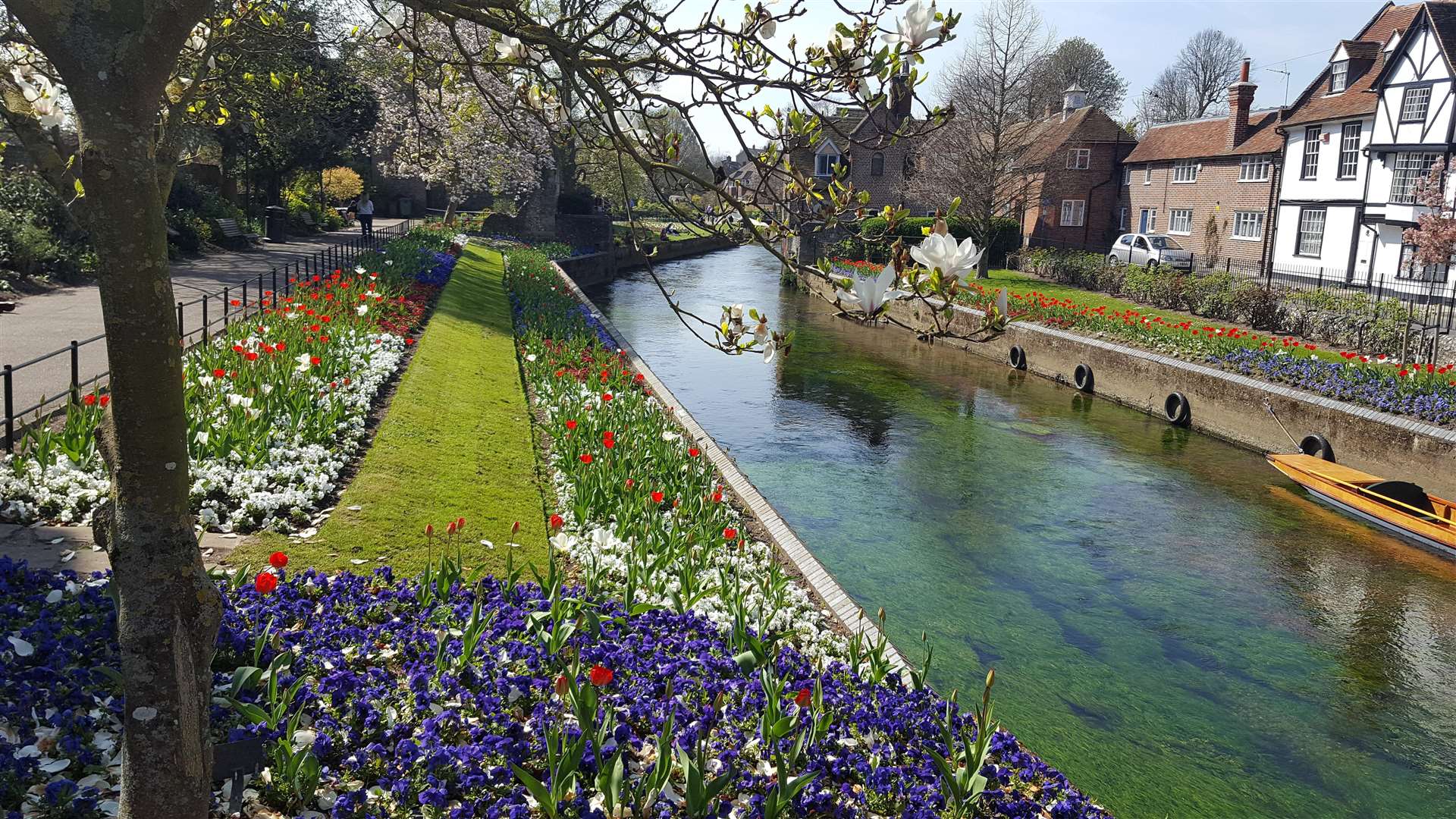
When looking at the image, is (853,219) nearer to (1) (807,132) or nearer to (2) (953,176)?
(1) (807,132)

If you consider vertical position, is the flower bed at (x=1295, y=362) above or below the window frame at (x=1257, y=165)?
below

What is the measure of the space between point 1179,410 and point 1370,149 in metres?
20.6

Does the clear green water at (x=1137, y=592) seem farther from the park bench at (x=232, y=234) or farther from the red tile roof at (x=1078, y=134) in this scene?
the red tile roof at (x=1078, y=134)

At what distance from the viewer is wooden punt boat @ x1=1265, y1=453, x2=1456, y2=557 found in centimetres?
1191

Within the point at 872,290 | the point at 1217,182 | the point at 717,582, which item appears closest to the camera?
the point at 872,290

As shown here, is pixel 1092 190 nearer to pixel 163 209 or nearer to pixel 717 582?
pixel 717 582

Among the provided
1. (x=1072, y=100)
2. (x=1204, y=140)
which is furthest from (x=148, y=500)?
(x=1072, y=100)

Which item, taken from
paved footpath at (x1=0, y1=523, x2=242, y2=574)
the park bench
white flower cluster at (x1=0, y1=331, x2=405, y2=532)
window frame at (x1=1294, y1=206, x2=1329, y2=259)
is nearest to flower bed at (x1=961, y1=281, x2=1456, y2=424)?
white flower cluster at (x1=0, y1=331, x2=405, y2=532)

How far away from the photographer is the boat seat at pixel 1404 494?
12.5 metres

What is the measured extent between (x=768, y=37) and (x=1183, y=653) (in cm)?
741

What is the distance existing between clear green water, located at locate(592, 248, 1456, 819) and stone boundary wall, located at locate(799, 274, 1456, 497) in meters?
0.52

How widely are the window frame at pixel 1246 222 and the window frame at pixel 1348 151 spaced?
13.7ft

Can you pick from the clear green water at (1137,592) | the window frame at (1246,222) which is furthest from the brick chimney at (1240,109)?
Result: the clear green water at (1137,592)

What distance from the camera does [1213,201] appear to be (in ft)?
133
